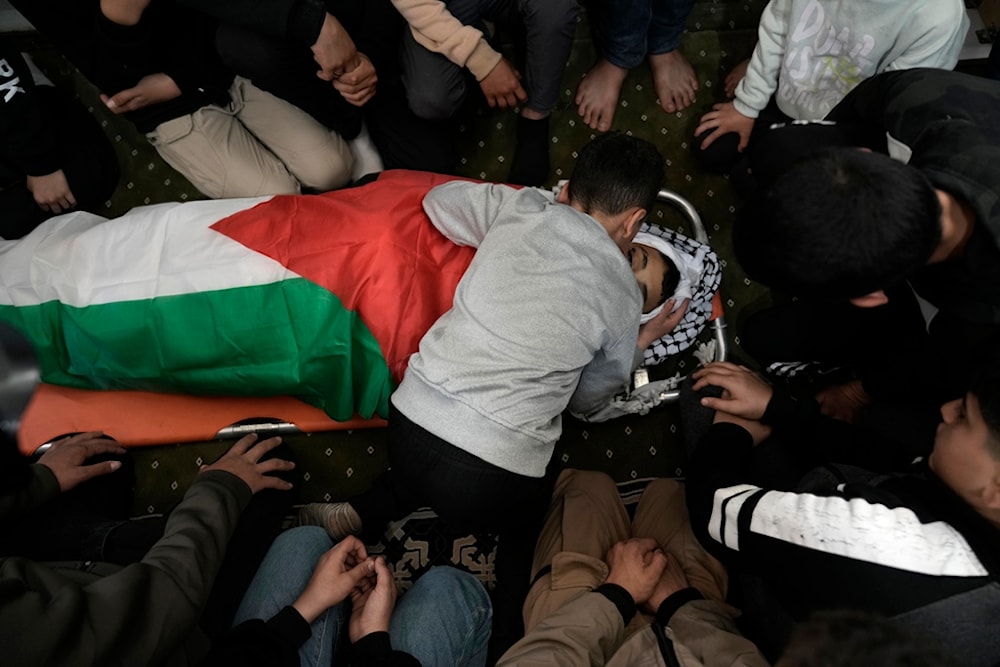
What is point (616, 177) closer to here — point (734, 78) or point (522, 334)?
point (522, 334)

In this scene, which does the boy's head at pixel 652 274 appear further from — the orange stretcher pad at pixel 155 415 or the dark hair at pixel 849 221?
the orange stretcher pad at pixel 155 415

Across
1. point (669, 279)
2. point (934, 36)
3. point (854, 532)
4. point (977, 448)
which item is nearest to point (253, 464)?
point (669, 279)

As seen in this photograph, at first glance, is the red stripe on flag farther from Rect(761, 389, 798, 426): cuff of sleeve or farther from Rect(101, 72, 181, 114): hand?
Rect(761, 389, 798, 426): cuff of sleeve

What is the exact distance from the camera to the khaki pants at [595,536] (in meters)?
1.22

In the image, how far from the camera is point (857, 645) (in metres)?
0.67

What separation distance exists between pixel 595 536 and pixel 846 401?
2.13 ft

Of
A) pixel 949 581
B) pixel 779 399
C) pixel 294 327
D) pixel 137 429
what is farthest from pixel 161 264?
pixel 949 581

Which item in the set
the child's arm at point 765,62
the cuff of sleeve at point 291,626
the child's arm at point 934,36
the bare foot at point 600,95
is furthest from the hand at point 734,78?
the cuff of sleeve at point 291,626

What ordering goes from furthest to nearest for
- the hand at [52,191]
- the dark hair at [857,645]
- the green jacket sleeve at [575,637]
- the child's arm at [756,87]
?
the hand at [52,191], the child's arm at [756,87], the green jacket sleeve at [575,637], the dark hair at [857,645]

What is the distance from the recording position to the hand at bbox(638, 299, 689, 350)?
4.91 ft

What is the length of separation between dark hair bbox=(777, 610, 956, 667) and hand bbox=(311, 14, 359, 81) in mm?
1352

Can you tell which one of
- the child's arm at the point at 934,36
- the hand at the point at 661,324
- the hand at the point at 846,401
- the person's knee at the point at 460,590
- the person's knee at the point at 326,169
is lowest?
the person's knee at the point at 460,590

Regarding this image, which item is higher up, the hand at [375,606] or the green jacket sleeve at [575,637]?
the green jacket sleeve at [575,637]

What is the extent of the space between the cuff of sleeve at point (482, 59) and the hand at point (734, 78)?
666 mm
